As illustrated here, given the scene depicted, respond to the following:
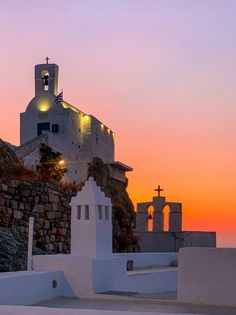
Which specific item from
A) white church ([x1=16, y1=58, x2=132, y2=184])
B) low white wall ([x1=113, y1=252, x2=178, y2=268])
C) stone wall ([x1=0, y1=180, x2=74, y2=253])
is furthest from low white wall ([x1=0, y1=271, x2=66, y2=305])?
white church ([x1=16, y1=58, x2=132, y2=184])

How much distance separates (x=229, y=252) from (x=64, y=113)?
41.9m

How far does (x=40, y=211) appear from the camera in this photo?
48.5ft

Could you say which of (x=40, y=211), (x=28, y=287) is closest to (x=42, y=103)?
(x=40, y=211)

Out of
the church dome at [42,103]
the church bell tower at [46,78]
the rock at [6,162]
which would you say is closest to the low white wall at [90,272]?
the rock at [6,162]

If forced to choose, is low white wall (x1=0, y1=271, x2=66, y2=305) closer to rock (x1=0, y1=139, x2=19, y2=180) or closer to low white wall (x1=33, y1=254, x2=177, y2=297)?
low white wall (x1=33, y1=254, x2=177, y2=297)

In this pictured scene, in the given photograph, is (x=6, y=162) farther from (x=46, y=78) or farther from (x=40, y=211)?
(x=46, y=78)

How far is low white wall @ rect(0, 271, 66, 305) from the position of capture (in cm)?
676

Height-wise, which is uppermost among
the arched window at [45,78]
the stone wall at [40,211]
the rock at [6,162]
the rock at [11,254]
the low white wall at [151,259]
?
the arched window at [45,78]

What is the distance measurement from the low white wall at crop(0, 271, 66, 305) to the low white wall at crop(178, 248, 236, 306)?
6.56ft

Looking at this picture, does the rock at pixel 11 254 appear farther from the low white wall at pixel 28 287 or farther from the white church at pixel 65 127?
the white church at pixel 65 127

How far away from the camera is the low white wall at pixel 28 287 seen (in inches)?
266

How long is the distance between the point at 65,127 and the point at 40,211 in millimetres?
32869

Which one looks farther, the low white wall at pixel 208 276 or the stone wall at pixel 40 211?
the stone wall at pixel 40 211

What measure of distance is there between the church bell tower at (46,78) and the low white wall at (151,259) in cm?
3982
